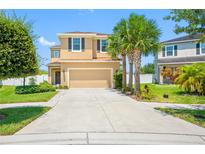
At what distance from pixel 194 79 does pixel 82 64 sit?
12.2 metres

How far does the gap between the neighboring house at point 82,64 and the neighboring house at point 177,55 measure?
8.04 m

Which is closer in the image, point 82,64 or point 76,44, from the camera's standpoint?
point 82,64

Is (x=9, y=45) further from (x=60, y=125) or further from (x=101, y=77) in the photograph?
(x=101, y=77)

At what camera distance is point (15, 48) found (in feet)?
31.5

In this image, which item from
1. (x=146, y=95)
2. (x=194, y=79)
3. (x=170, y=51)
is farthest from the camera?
(x=170, y=51)

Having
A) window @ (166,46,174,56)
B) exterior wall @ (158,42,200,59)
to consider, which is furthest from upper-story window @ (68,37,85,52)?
exterior wall @ (158,42,200,59)

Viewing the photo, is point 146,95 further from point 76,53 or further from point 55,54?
point 55,54

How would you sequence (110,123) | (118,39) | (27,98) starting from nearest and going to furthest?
1. (110,123)
2. (27,98)
3. (118,39)

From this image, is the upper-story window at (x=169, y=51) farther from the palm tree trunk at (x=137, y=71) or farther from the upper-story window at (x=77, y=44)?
the palm tree trunk at (x=137, y=71)

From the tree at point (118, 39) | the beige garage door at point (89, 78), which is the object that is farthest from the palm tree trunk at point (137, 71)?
the beige garage door at point (89, 78)

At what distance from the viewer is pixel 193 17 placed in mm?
9883

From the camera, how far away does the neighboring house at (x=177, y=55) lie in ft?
102

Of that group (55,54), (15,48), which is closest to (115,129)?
(15,48)

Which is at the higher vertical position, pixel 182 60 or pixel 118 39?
pixel 118 39
